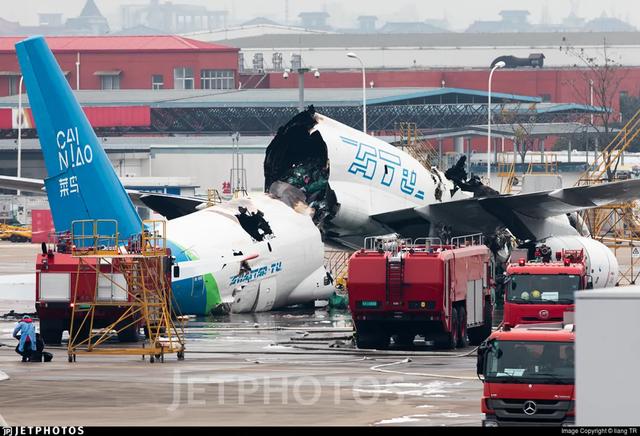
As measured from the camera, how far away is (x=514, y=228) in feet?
163

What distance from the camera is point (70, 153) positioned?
40.8 metres

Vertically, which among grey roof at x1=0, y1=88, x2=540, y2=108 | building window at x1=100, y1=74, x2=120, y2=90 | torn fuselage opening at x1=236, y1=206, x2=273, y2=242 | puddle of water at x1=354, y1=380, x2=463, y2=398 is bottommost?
puddle of water at x1=354, y1=380, x2=463, y2=398

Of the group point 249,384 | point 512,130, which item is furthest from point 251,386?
point 512,130

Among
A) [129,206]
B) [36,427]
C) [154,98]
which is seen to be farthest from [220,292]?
[154,98]

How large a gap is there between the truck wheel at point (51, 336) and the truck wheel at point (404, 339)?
842 cm

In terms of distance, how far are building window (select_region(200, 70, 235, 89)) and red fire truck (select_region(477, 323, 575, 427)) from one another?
13316 cm

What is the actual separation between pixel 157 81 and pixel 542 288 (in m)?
121

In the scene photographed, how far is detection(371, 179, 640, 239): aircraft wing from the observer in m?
47.1

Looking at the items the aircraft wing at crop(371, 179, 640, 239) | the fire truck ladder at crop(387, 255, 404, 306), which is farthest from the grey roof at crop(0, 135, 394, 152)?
the fire truck ladder at crop(387, 255, 404, 306)

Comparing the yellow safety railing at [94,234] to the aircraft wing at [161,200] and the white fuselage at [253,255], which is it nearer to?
the white fuselage at [253,255]

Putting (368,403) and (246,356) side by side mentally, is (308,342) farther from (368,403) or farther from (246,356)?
(368,403)

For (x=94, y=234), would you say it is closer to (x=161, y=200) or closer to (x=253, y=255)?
(x=253, y=255)

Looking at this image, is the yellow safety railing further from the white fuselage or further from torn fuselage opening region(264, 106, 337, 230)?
torn fuselage opening region(264, 106, 337, 230)

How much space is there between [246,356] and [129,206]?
22.5 ft
